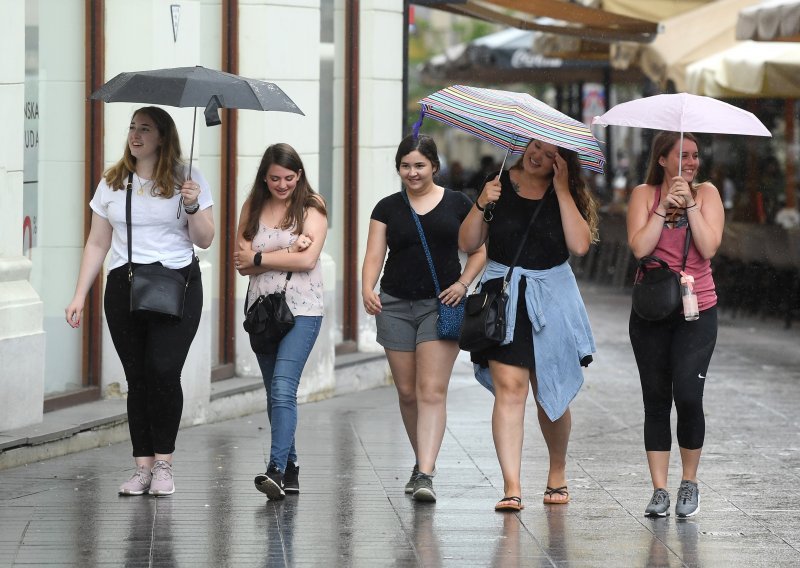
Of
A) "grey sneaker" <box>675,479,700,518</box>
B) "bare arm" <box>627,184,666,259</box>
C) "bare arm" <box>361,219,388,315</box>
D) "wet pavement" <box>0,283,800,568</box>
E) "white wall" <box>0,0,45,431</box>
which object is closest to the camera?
"wet pavement" <box>0,283,800,568</box>

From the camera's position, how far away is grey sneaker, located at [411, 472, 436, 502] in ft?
25.5

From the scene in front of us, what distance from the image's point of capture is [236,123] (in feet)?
36.4

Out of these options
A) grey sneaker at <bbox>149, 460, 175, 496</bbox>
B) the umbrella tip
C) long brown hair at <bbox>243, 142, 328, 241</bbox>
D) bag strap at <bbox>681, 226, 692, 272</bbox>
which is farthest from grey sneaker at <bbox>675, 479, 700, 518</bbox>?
the umbrella tip

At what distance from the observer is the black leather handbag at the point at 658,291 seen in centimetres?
734

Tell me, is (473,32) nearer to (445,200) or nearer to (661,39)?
(661,39)

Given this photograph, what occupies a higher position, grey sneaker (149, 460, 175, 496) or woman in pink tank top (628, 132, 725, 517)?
woman in pink tank top (628, 132, 725, 517)

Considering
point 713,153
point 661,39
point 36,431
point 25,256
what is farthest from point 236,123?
point 713,153

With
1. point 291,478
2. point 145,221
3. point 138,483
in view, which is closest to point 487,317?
point 291,478

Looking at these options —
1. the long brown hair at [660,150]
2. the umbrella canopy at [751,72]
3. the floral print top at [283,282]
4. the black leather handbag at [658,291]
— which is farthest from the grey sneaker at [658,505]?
the umbrella canopy at [751,72]

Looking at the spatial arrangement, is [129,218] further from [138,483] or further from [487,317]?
[487,317]

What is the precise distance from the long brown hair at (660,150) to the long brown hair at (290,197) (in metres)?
1.58

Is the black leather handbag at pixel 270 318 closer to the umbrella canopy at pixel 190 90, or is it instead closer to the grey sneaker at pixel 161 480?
the grey sneaker at pixel 161 480

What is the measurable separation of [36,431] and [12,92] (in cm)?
178

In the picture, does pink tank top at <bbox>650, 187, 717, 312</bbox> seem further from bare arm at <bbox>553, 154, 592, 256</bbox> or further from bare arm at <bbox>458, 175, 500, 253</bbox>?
bare arm at <bbox>458, 175, 500, 253</bbox>
